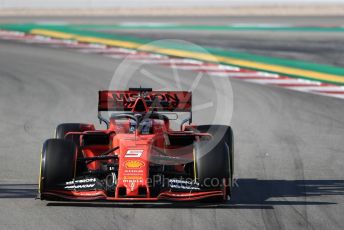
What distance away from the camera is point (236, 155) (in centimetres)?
1542

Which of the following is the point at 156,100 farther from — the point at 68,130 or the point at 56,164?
the point at 56,164

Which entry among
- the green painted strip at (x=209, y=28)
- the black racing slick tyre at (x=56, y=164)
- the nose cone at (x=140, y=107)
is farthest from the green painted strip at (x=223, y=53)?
the black racing slick tyre at (x=56, y=164)

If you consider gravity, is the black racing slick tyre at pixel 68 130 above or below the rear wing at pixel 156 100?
below

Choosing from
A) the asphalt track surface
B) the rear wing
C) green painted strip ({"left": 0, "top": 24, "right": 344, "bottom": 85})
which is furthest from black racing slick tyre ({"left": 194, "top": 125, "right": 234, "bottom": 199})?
green painted strip ({"left": 0, "top": 24, "right": 344, "bottom": 85})

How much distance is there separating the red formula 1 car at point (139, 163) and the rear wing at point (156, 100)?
130 mm

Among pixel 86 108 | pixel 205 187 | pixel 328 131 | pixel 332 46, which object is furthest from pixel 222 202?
pixel 332 46

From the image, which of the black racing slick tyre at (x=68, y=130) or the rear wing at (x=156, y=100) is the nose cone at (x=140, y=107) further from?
the black racing slick tyre at (x=68, y=130)

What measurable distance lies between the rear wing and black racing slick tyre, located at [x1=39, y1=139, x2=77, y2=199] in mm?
2058

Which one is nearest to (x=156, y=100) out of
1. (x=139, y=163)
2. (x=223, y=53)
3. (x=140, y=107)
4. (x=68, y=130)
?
(x=140, y=107)

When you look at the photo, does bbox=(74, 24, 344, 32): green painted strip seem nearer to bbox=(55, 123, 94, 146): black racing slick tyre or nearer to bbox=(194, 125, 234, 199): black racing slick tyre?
bbox=(55, 123, 94, 146): black racing slick tyre

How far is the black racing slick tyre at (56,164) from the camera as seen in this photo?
11586 mm

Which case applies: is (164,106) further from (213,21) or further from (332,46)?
(213,21)

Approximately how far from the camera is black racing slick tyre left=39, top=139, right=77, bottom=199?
11.6m

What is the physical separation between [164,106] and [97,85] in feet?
34.1
